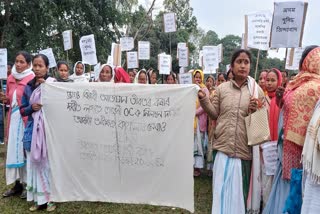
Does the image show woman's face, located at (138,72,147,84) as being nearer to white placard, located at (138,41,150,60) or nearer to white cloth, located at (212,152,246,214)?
white cloth, located at (212,152,246,214)

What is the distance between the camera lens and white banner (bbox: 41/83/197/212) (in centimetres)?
336

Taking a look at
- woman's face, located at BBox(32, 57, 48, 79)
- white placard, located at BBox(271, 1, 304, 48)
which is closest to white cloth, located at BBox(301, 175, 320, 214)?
white placard, located at BBox(271, 1, 304, 48)

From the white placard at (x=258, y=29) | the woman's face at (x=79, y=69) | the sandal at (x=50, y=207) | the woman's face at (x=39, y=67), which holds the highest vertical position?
the white placard at (x=258, y=29)

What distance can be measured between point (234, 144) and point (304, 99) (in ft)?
2.31

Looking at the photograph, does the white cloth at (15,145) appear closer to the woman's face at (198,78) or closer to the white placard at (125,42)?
the woman's face at (198,78)

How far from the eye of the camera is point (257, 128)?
292 centimetres

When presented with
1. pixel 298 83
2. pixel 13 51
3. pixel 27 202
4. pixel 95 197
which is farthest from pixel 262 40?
pixel 13 51

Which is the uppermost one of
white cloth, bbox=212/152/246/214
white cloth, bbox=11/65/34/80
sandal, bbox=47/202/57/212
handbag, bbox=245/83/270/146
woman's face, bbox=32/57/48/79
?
woman's face, bbox=32/57/48/79

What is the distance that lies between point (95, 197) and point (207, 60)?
459cm

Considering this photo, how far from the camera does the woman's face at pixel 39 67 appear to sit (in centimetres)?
390

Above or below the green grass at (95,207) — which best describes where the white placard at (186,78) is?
above

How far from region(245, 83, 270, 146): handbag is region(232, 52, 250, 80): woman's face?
Answer: 0.36m

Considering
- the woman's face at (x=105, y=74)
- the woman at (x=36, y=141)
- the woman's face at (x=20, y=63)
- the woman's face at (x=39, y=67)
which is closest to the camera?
the woman at (x=36, y=141)

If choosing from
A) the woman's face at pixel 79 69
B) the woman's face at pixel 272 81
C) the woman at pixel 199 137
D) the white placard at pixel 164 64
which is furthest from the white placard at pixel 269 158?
the white placard at pixel 164 64
